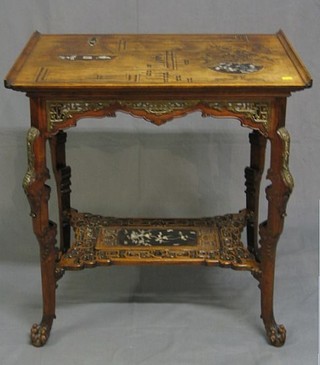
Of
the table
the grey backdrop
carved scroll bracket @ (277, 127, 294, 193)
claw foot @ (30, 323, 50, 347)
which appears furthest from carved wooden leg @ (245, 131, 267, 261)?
claw foot @ (30, 323, 50, 347)

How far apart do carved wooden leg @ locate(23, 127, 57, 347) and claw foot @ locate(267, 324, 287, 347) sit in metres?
0.69

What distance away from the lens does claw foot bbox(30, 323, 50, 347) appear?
2443 millimetres

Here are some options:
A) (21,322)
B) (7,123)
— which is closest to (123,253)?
(21,322)

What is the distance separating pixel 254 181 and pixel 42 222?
0.81 metres

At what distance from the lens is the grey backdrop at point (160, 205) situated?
248cm

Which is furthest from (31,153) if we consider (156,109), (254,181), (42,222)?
(254,181)

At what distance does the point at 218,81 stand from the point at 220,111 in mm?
94

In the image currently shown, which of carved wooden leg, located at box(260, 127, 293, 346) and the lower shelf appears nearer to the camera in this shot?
carved wooden leg, located at box(260, 127, 293, 346)

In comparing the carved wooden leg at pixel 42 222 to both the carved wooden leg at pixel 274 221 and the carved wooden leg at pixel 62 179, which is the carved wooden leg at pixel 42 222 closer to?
the carved wooden leg at pixel 62 179

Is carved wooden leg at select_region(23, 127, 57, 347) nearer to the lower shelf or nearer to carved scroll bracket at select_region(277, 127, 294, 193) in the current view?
the lower shelf

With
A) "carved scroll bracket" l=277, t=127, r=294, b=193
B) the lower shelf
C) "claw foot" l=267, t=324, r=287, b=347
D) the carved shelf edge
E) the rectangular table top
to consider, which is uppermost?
the rectangular table top

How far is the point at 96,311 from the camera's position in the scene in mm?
2652

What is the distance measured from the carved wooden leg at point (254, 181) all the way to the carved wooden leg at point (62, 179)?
65 cm

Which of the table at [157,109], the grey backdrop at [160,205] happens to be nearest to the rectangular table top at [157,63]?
the table at [157,109]
